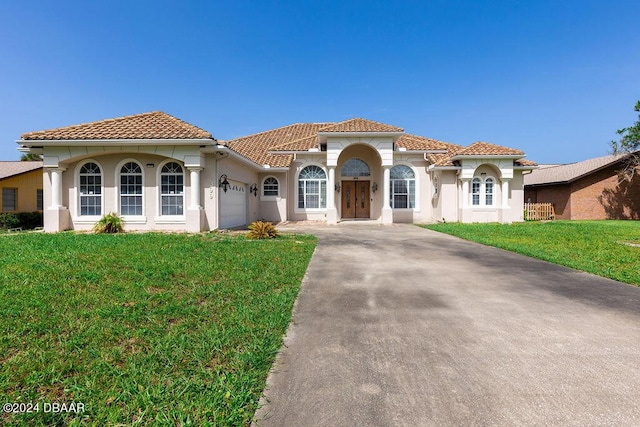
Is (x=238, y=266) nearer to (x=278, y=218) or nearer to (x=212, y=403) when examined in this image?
(x=212, y=403)

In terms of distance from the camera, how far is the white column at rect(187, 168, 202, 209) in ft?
42.8

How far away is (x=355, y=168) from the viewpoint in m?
21.3

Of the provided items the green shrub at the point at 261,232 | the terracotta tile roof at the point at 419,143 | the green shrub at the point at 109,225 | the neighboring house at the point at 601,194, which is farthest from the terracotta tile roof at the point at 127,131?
the neighboring house at the point at 601,194

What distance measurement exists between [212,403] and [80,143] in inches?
559

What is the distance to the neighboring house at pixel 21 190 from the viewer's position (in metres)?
19.5

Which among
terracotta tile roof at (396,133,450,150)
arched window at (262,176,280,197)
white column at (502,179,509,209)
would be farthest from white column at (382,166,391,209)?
white column at (502,179,509,209)

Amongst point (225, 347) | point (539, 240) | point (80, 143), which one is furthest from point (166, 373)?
point (80, 143)

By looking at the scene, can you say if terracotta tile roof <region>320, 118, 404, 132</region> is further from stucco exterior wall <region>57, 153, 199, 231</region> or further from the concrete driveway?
the concrete driveway

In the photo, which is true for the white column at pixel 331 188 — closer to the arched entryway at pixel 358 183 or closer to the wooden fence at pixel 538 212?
the arched entryway at pixel 358 183

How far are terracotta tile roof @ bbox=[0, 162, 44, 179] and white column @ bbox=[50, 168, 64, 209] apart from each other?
32.0ft

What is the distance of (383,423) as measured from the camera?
7.20ft

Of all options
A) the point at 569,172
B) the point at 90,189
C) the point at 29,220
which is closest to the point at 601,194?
the point at 569,172

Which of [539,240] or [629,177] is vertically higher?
[629,177]

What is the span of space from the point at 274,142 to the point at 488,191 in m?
15.2
